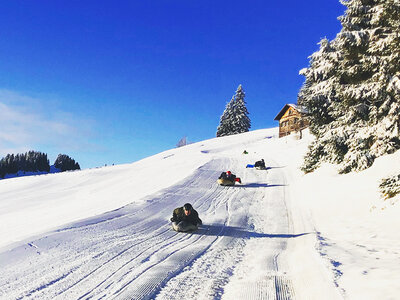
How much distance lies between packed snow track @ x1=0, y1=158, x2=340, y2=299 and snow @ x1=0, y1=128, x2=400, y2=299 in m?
0.02

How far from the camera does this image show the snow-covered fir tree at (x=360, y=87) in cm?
1205

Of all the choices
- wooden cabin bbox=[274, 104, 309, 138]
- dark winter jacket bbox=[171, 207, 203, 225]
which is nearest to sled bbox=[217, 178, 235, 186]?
dark winter jacket bbox=[171, 207, 203, 225]

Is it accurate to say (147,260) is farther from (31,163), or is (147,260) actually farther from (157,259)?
(31,163)

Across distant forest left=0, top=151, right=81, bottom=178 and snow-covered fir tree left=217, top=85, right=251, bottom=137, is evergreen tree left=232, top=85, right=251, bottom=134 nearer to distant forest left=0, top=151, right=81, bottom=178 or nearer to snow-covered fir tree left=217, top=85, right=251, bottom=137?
snow-covered fir tree left=217, top=85, right=251, bottom=137

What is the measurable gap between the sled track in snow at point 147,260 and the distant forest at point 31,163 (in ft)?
274

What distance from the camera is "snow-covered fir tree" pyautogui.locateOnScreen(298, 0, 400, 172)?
1205 cm

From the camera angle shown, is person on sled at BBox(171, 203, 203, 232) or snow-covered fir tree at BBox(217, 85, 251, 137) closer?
person on sled at BBox(171, 203, 203, 232)

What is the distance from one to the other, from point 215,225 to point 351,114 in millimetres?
10112

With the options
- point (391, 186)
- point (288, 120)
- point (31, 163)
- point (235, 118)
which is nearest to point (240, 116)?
point (235, 118)

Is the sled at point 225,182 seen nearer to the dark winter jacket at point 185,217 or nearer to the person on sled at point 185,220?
the person on sled at point 185,220

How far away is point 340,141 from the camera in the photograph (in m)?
16.5

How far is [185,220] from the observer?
9.38 m

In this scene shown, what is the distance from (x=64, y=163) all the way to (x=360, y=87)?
97587 mm

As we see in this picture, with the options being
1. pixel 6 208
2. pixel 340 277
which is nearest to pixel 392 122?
pixel 340 277
